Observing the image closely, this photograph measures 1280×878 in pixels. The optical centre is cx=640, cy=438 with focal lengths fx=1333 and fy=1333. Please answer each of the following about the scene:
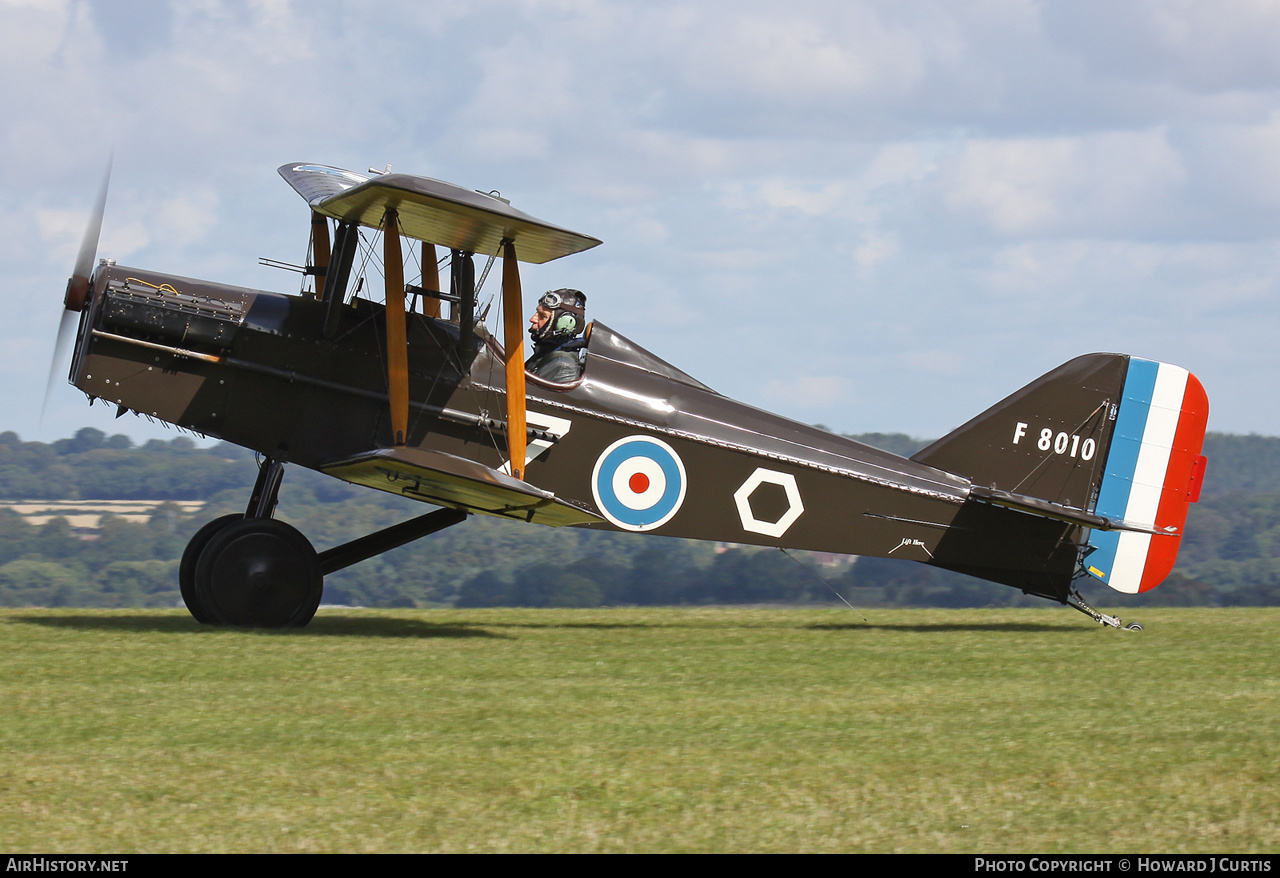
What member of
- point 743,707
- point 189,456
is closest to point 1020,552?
point 743,707

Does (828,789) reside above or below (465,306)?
below

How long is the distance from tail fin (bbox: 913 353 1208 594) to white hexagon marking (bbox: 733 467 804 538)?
1.25m

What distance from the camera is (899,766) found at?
204 inches

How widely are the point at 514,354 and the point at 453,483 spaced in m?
1.16

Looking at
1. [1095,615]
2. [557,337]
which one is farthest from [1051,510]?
[557,337]

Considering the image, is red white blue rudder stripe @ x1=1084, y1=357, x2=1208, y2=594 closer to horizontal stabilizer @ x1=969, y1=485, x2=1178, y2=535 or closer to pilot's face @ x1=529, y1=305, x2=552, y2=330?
horizontal stabilizer @ x1=969, y1=485, x2=1178, y2=535

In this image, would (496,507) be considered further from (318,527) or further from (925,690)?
(318,527)

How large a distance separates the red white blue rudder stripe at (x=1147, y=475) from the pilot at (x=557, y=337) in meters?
4.27

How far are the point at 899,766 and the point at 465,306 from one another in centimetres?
527

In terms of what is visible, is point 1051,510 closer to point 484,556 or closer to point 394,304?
point 394,304

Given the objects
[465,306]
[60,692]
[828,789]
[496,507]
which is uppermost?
[465,306]

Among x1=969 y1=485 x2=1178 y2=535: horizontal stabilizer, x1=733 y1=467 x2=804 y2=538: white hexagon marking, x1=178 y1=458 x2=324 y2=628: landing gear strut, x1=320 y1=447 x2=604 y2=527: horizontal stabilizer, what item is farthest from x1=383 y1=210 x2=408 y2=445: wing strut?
x1=969 y1=485 x2=1178 y2=535: horizontal stabilizer

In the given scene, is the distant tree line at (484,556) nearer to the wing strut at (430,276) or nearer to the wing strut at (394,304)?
the wing strut at (430,276)

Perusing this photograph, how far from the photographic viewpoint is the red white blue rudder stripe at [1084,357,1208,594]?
10398 mm
